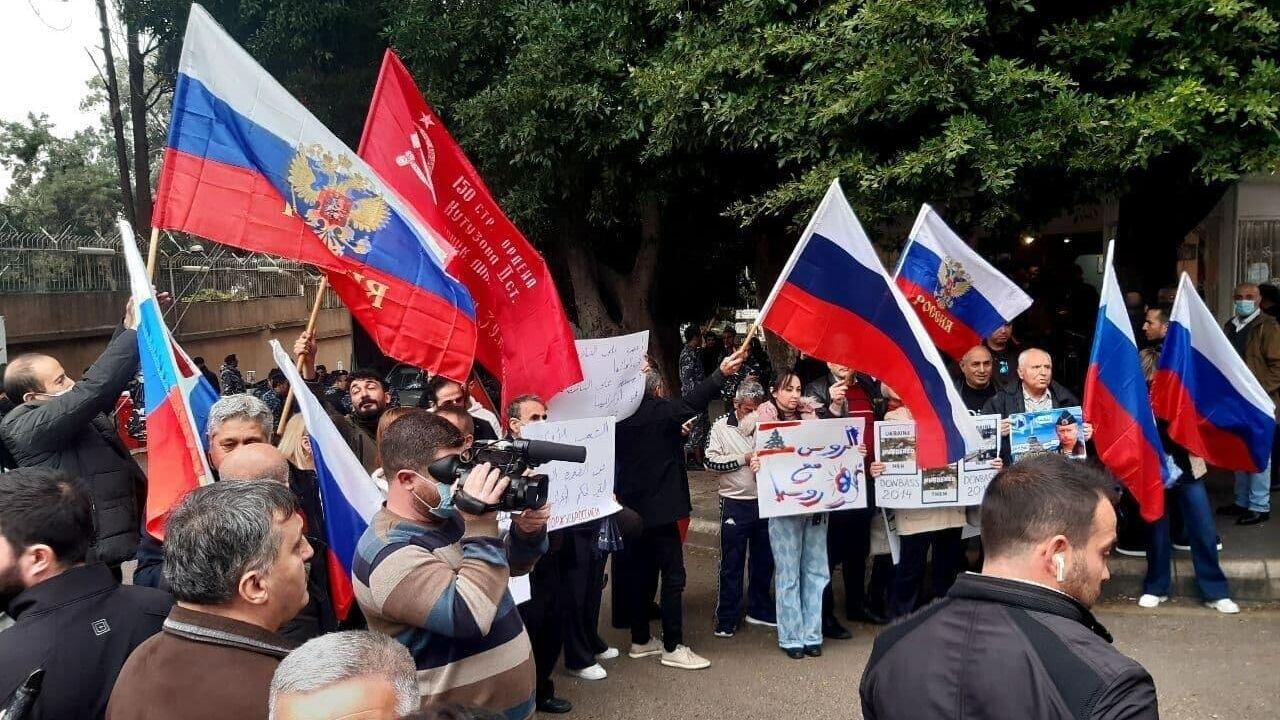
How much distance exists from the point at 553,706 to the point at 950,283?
11.2ft

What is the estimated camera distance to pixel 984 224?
7711mm

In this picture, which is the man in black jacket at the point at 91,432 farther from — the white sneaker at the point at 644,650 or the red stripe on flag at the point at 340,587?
the white sneaker at the point at 644,650

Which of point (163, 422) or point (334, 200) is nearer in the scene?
point (163, 422)

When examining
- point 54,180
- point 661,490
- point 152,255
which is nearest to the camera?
point 152,255

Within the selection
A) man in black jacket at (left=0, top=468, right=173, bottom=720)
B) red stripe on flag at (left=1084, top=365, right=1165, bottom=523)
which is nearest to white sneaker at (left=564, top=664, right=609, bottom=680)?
red stripe on flag at (left=1084, top=365, right=1165, bottom=523)

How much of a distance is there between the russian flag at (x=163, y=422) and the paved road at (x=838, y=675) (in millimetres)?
2477

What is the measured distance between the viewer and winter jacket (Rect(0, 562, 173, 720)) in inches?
95.9

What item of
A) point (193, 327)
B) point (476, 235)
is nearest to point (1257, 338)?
point (476, 235)

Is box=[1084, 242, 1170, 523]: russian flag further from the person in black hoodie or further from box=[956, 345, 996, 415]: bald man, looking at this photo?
the person in black hoodie

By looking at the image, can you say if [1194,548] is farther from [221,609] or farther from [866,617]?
[221,609]

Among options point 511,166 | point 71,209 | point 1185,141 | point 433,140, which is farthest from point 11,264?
point 71,209

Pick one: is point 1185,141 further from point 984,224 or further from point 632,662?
point 632,662

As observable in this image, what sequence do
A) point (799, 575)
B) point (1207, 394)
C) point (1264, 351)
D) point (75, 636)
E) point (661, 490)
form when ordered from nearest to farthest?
point (75, 636)
point (661, 490)
point (799, 575)
point (1207, 394)
point (1264, 351)

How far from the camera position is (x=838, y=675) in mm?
5879
